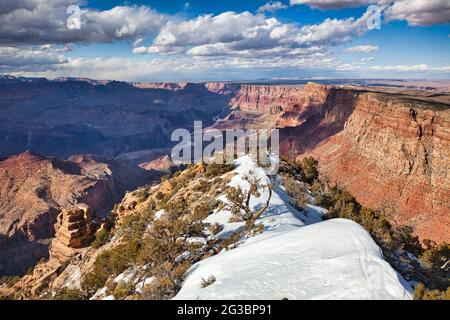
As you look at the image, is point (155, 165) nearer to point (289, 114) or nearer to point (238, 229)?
point (289, 114)

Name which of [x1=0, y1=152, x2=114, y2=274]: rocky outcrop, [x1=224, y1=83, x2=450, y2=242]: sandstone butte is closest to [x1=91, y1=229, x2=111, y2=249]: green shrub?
[x1=224, y1=83, x2=450, y2=242]: sandstone butte

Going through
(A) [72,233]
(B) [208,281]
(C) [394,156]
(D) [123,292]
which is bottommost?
(A) [72,233]

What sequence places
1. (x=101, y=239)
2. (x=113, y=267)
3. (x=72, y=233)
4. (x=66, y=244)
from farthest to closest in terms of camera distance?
1. (x=66, y=244)
2. (x=72, y=233)
3. (x=101, y=239)
4. (x=113, y=267)

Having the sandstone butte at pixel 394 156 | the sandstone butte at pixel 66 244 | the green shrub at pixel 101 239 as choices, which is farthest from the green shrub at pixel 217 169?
the sandstone butte at pixel 394 156

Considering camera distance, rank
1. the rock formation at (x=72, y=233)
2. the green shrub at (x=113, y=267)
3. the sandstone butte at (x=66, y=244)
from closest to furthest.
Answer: the green shrub at (x=113, y=267) → the sandstone butte at (x=66, y=244) → the rock formation at (x=72, y=233)

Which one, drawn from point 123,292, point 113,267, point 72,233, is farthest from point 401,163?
point 123,292

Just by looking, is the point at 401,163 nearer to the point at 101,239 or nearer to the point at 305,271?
the point at 101,239

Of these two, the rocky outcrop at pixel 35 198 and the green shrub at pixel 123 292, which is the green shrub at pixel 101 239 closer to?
the green shrub at pixel 123 292

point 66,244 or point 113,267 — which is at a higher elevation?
point 113,267

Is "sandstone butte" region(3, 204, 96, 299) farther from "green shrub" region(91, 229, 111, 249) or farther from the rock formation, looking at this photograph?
"green shrub" region(91, 229, 111, 249)
